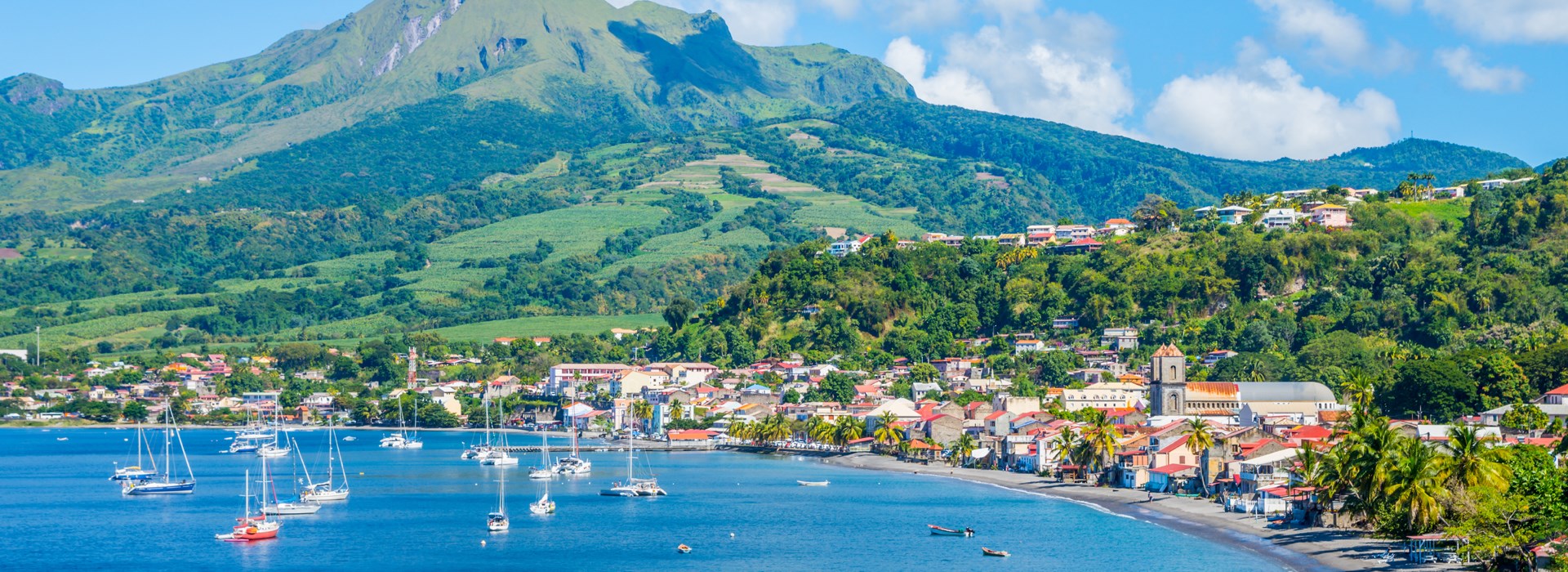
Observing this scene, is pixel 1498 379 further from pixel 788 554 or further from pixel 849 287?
pixel 849 287

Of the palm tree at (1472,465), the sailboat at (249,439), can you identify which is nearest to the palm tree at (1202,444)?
the palm tree at (1472,465)

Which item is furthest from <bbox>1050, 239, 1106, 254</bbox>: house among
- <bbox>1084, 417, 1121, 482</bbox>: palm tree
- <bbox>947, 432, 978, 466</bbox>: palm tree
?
<bbox>1084, 417, 1121, 482</bbox>: palm tree

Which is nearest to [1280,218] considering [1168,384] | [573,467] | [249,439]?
[1168,384]

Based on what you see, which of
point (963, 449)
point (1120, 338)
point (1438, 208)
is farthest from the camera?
point (1438, 208)

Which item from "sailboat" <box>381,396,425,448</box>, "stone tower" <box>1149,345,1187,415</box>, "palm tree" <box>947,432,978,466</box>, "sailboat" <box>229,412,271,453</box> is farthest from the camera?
"sailboat" <box>381,396,425,448</box>

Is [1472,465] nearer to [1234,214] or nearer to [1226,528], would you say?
[1226,528]

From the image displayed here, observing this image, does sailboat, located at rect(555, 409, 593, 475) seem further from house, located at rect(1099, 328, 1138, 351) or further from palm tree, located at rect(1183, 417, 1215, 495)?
house, located at rect(1099, 328, 1138, 351)
